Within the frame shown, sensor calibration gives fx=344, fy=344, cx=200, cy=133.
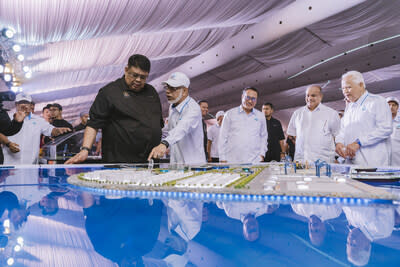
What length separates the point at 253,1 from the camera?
576cm

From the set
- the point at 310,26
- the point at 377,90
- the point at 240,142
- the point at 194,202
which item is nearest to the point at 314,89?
the point at 240,142

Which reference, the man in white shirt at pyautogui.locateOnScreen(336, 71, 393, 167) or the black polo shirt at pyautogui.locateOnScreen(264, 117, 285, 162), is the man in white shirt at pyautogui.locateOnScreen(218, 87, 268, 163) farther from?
the black polo shirt at pyautogui.locateOnScreen(264, 117, 285, 162)

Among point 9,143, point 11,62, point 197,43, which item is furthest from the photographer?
point 197,43

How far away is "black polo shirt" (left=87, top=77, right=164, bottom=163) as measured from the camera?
1700 mm

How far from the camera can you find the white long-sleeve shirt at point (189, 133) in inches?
69.1

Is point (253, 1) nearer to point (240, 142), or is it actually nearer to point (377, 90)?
point (240, 142)

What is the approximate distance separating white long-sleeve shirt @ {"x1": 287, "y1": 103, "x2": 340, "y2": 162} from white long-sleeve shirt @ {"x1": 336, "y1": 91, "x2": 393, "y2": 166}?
394 millimetres

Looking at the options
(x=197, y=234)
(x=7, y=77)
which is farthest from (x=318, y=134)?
(x=7, y=77)

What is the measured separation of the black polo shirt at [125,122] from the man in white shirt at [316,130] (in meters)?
1.41

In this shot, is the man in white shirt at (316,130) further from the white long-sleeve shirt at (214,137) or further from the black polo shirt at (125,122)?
the white long-sleeve shirt at (214,137)

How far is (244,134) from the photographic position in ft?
9.87

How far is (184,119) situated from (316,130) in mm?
1409

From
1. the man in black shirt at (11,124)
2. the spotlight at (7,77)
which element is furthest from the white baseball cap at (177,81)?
the spotlight at (7,77)

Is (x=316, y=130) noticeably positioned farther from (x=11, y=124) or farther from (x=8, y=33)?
(x=8, y=33)
